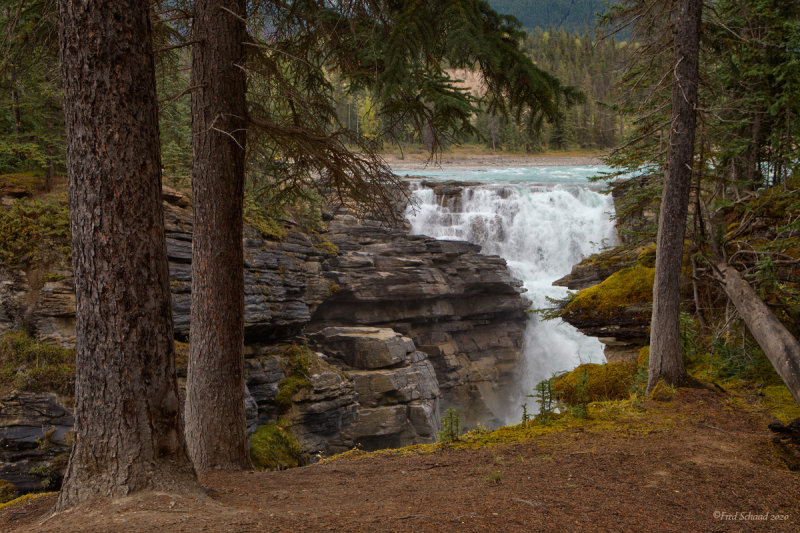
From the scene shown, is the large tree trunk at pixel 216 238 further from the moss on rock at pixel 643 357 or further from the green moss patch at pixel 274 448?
the moss on rock at pixel 643 357

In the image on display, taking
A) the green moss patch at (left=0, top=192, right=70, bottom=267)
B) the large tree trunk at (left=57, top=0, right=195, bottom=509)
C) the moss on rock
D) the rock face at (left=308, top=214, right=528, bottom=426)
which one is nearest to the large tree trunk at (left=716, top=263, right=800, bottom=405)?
the moss on rock

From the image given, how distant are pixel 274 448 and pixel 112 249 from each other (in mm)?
9604

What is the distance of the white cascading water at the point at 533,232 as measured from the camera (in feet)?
78.0

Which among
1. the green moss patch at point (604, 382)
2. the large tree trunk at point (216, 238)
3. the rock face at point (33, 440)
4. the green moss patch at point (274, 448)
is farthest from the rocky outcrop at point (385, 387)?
the large tree trunk at point (216, 238)

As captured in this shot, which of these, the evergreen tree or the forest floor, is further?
the evergreen tree

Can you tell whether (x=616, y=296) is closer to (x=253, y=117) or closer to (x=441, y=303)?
(x=253, y=117)

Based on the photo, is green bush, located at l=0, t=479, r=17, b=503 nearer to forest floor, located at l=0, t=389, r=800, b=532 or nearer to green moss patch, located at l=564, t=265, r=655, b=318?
forest floor, located at l=0, t=389, r=800, b=532

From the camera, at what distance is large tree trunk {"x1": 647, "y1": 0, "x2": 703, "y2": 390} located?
6.98m

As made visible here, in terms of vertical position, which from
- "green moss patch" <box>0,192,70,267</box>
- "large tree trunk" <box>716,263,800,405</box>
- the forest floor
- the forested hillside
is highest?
the forested hillside

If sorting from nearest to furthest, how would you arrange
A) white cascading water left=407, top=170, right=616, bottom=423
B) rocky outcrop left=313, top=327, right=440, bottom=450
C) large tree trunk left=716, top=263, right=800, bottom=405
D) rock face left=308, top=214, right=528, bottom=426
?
large tree trunk left=716, top=263, right=800, bottom=405 < rocky outcrop left=313, top=327, right=440, bottom=450 < rock face left=308, top=214, right=528, bottom=426 < white cascading water left=407, top=170, right=616, bottom=423

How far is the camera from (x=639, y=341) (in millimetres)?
10406

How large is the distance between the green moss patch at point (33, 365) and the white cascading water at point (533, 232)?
690 inches

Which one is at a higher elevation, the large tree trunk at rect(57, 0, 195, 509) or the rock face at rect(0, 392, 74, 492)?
the large tree trunk at rect(57, 0, 195, 509)

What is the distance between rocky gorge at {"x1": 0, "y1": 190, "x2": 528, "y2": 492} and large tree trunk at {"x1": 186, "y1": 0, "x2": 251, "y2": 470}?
10.5ft
